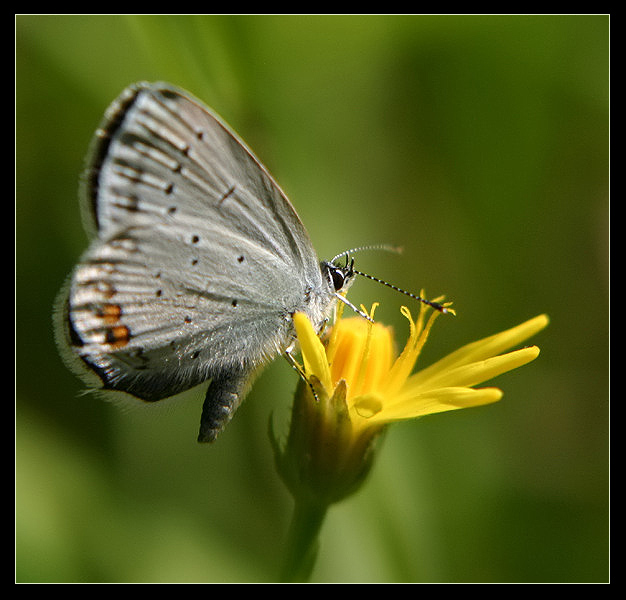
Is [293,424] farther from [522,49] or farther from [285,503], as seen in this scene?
[522,49]

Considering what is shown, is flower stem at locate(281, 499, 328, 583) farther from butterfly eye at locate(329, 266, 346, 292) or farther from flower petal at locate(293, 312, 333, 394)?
butterfly eye at locate(329, 266, 346, 292)

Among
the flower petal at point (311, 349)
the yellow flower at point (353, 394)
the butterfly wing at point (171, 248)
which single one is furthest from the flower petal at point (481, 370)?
the butterfly wing at point (171, 248)

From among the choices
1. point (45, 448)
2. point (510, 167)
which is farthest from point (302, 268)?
point (510, 167)

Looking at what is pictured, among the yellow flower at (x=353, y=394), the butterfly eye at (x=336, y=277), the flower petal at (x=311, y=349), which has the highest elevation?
the butterfly eye at (x=336, y=277)

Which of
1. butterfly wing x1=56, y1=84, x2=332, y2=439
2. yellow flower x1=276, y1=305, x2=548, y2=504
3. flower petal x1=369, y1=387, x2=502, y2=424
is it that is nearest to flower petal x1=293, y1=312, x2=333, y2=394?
yellow flower x1=276, y1=305, x2=548, y2=504

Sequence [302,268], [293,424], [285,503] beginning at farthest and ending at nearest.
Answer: [285,503] → [302,268] → [293,424]

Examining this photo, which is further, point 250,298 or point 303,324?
point 250,298

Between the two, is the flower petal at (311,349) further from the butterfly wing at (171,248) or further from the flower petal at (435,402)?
the butterfly wing at (171,248)
